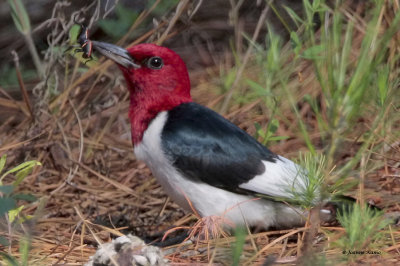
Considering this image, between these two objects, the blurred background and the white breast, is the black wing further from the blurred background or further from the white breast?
the blurred background

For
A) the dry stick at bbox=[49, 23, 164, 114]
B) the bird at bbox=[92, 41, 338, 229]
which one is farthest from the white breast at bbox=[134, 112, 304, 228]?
the dry stick at bbox=[49, 23, 164, 114]

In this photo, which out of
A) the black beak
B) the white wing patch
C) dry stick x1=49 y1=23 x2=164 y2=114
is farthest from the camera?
dry stick x1=49 y1=23 x2=164 y2=114

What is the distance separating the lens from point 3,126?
13.3 feet

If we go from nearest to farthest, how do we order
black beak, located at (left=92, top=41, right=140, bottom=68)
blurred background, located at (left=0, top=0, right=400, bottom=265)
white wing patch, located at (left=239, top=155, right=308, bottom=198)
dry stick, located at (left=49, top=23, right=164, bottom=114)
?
1. blurred background, located at (left=0, top=0, right=400, bottom=265)
2. white wing patch, located at (left=239, top=155, right=308, bottom=198)
3. black beak, located at (left=92, top=41, right=140, bottom=68)
4. dry stick, located at (left=49, top=23, right=164, bottom=114)

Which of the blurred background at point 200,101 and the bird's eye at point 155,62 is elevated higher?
the bird's eye at point 155,62

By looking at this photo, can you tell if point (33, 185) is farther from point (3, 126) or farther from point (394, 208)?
point (394, 208)

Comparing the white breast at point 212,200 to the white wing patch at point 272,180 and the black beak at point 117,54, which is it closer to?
the white wing patch at point 272,180

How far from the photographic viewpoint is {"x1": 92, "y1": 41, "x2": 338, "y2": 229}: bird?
2723mm

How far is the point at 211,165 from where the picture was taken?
2.75 metres

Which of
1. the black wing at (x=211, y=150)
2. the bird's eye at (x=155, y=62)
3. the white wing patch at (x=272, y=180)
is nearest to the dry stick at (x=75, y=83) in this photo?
the bird's eye at (x=155, y=62)

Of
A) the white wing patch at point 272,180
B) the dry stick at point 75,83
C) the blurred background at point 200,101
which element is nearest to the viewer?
the blurred background at point 200,101

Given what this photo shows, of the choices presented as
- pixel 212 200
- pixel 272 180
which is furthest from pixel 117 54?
pixel 272 180

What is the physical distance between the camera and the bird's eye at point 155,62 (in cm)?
299

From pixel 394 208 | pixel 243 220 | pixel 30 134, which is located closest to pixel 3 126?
pixel 30 134
